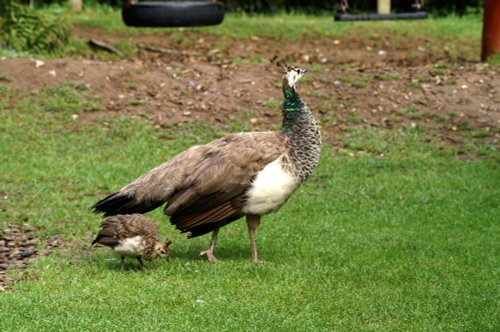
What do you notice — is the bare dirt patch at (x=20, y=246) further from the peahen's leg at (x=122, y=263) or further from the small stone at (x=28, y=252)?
the peahen's leg at (x=122, y=263)

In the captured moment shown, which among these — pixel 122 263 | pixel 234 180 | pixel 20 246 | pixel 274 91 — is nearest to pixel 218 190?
pixel 234 180

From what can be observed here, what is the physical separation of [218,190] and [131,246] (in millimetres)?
875

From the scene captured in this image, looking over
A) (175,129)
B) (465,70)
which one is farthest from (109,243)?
(465,70)

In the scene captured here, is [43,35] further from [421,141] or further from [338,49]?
[421,141]

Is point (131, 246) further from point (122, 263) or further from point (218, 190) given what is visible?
point (218, 190)

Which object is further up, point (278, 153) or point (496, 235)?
point (278, 153)

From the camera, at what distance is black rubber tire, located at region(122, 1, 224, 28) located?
14156 millimetres

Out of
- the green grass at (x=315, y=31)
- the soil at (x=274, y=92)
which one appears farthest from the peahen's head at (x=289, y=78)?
the green grass at (x=315, y=31)

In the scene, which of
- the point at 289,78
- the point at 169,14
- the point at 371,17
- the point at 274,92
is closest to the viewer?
the point at 289,78

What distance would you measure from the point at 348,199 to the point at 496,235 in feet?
6.02

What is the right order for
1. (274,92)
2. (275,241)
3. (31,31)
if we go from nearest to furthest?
(275,241)
(274,92)
(31,31)

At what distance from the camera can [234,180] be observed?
8.41 metres

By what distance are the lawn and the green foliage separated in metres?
2.28

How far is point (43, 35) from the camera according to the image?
16.3 meters
